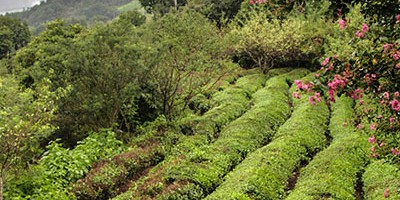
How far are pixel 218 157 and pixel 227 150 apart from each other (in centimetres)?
139

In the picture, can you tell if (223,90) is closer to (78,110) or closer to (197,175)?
(78,110)

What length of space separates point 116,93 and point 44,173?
846 cm

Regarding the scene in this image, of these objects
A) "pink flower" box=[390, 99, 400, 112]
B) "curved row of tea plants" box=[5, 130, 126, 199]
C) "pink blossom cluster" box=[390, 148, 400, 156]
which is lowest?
"curved row of tea plants" box=[5, 130, 126, 199]

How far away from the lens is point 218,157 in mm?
23109

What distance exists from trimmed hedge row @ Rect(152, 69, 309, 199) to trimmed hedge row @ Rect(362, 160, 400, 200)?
7.14 m

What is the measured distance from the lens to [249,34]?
49.9 meters

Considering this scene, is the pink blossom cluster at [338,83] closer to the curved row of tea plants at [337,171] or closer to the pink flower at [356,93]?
the pink flower at [356,93]

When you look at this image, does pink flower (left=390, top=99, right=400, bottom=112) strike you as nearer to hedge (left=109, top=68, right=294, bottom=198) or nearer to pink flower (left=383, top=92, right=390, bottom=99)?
pink flower (left=383, top=92, right=390, bottom=99)

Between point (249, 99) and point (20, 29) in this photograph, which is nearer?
point (249, 99)

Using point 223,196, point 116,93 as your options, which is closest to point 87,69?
point 116,93

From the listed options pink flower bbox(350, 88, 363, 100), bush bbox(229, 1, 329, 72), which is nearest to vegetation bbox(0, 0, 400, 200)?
pink flower bbox(350, 88, 363, 100)

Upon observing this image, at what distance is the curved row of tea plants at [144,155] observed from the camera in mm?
21030

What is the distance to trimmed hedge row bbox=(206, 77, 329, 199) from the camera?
1861 centimetres

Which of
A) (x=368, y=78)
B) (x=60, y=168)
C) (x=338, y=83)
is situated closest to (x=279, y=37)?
(x=60, y=168)
